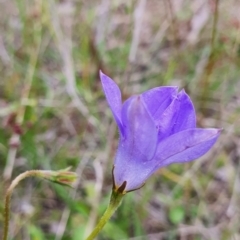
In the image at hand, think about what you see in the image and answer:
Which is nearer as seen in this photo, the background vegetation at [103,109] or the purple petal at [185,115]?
the purple petal at [185,115]

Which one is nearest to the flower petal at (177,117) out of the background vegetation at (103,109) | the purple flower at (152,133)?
the purple flower at (152,133)

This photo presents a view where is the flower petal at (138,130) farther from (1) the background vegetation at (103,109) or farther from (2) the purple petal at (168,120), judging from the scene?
(1) the background vegetation at (103,109)

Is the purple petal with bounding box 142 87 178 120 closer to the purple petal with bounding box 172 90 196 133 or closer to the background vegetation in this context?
the purple petal with bounding box 172 90 196 133

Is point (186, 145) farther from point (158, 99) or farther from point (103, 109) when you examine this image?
point (103, 109)

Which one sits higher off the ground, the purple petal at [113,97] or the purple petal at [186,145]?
the purple petal at [113,97]

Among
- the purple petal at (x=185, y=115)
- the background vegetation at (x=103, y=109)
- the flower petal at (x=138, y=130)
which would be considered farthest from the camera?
the background vegetation at (x=103, y=109)

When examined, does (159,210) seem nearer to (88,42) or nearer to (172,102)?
(88,42)

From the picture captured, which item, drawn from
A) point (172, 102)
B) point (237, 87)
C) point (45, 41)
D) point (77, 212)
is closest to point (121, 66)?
point (45, 41)

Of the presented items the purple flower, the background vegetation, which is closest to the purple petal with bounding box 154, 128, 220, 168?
the purple flower
